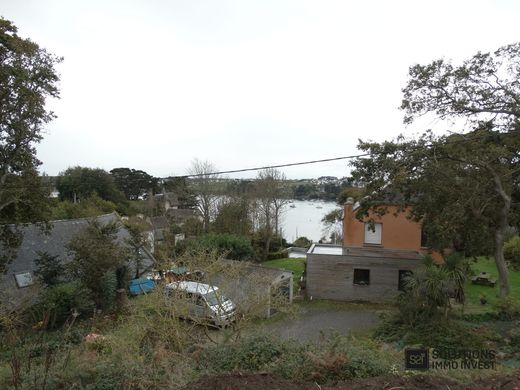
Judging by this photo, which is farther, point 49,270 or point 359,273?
point 359,273

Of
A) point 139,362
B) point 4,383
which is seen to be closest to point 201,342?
point 139,362

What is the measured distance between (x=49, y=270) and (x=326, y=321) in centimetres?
1327

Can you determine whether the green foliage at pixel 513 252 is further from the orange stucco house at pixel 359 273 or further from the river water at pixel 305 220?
the river water at pixel 305 220

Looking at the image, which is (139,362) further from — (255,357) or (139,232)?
(139,232)

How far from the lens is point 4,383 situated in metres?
6.36

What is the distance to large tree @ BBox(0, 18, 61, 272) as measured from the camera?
1338cm

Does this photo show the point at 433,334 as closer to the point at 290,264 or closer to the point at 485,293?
the point at 485,293

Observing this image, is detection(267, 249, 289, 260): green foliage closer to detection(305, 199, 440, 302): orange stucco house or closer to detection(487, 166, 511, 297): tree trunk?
detection(305, 199, 440, 302): orange stucco house

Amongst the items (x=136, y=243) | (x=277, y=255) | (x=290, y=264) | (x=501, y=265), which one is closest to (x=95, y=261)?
(x=136, y=243)

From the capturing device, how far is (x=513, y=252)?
2517 cm

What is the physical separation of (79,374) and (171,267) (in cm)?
448

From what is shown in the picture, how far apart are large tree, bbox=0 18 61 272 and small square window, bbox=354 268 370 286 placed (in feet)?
50.9

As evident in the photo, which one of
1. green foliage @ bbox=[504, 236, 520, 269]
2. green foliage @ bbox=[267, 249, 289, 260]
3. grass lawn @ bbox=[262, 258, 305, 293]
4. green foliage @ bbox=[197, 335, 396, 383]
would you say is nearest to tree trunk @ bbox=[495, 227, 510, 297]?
green foliage @ bbox=[197, 335, 396, 383]

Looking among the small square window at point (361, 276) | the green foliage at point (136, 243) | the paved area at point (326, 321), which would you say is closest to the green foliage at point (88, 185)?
the green foliage at point (136, 243)
